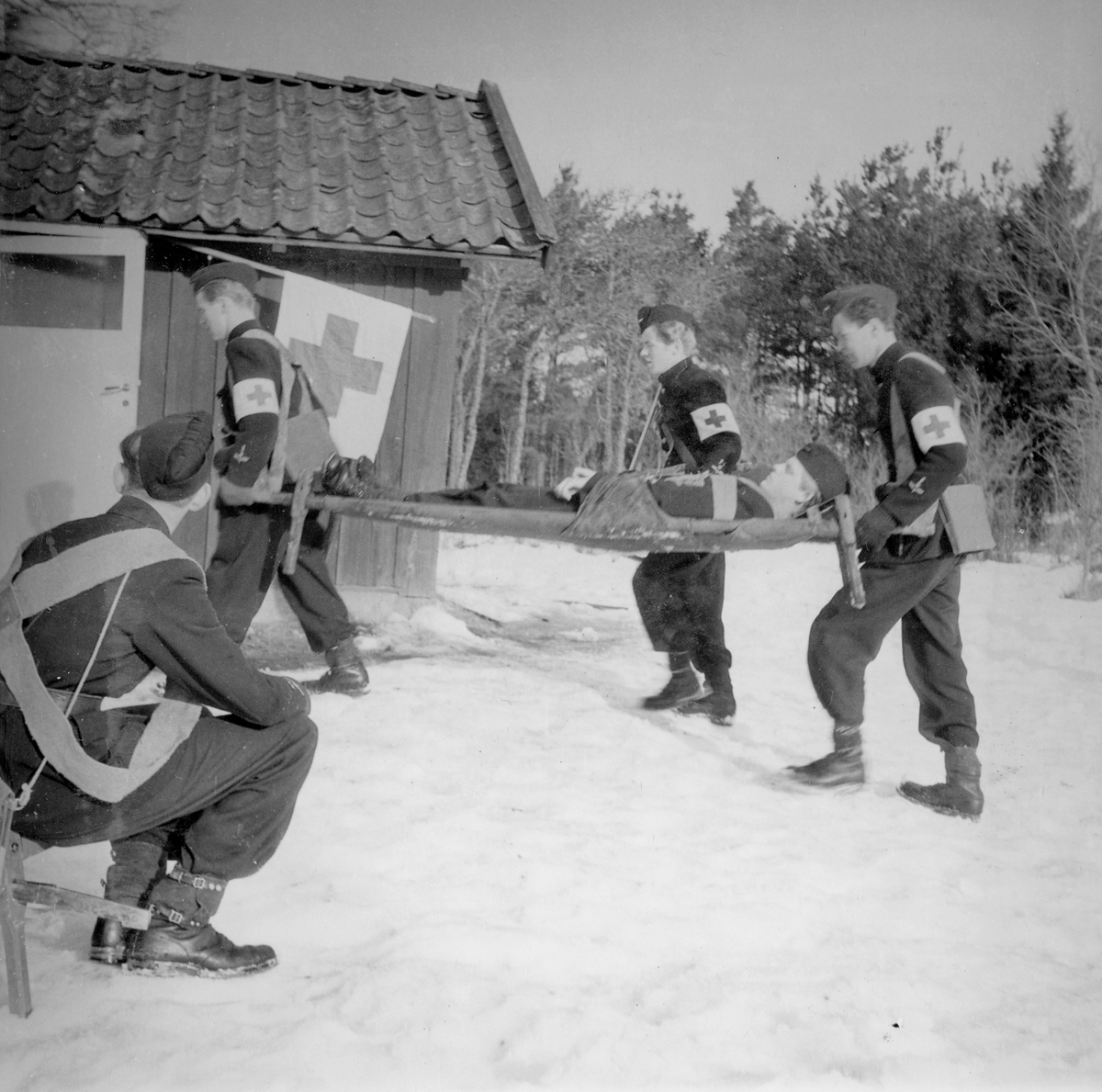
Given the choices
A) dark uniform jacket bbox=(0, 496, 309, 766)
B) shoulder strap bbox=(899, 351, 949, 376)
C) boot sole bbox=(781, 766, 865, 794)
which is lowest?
boot sole bbox=(781, 766, 865, 794)

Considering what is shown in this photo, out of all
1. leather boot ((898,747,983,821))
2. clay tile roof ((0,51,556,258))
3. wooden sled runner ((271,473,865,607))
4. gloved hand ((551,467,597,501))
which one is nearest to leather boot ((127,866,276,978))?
wooden sled runner ((271,473,865,607))

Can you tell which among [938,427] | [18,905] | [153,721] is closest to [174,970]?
[18,905]

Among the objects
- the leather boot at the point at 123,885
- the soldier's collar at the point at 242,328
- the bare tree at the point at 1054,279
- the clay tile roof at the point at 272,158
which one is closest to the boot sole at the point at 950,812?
the bare tree at the point at 1054,279

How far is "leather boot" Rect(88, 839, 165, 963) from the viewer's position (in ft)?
5.92

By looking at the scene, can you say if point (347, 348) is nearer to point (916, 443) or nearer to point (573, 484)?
point (573, 484)

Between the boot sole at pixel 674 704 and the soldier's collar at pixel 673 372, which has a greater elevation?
the soldier's collar at pixel 673 372

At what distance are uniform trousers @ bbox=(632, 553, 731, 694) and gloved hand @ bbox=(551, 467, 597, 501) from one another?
2.92ft

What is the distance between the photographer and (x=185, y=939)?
178cm

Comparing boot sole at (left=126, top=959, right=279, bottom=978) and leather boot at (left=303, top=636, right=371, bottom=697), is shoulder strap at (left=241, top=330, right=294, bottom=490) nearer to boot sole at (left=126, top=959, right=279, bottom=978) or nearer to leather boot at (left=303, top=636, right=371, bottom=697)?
leather boot at (left=303, top=636, right=371, bottom=697)

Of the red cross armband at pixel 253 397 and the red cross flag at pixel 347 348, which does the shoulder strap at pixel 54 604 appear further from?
the red cross flag at pixel 347 348

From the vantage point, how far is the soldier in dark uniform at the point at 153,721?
5.46 feet

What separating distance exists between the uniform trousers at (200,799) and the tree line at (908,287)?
84.3 inches

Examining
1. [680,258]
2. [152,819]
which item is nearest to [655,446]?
[680,258]

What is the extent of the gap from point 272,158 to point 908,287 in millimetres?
2457
